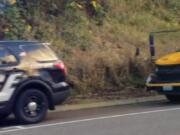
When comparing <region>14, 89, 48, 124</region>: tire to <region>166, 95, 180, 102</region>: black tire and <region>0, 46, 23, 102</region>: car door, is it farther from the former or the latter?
<region>166, 95, 180, 102</region>: black tire

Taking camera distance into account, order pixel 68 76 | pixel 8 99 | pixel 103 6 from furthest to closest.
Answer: pixel 103 6 → pixel 68 76 → pixel 8 99

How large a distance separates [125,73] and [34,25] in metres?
3.94

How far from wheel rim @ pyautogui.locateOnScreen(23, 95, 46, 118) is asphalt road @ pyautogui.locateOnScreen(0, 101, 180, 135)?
301 millimetres

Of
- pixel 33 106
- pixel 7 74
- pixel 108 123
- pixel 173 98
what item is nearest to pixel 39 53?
pixel 7 74

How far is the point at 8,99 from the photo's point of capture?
956cm

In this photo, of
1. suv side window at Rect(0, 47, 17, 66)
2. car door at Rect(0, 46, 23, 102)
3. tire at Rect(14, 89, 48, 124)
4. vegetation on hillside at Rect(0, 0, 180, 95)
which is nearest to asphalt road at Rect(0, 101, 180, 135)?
tire at Rect(14, 89, 48, 124)

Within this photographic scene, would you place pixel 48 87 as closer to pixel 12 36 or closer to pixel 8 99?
pixel 8 99

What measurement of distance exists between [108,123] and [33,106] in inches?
70.1

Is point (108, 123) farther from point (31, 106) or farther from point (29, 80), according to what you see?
point (29, 80)

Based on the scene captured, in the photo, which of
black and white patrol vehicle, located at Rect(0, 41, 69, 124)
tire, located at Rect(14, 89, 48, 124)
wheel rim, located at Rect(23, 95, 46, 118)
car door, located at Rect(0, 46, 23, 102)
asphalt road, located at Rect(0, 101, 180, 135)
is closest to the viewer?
asphalt road, located at Rect(0, 101, 180, 135)

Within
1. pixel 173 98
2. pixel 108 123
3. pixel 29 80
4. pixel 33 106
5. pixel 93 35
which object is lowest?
pixel 173 98

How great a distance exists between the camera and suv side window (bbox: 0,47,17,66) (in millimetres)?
9688

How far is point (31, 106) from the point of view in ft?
32.5

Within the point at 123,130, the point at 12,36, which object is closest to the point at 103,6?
the point at 12,36
